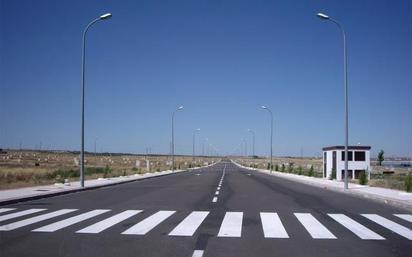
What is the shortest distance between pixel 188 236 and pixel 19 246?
331 cm

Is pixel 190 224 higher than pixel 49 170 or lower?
higher

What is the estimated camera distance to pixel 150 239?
10234 mm

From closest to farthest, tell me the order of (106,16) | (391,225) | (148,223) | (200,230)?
1. (200,230)
2. (148,223)
3. (391,225)
4. (106,16)

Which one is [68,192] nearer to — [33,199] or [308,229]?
[33,199]

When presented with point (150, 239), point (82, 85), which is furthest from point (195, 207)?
point (82, 85)

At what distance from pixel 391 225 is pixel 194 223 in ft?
16.4

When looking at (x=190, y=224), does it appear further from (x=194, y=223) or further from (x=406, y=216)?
(x=406, y=216)

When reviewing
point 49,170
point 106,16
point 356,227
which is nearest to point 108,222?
point 356,227

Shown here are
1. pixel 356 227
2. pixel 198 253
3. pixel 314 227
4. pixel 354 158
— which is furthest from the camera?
pixel 354 158

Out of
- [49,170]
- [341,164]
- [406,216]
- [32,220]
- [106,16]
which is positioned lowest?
[49,170]

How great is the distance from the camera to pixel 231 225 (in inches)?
491

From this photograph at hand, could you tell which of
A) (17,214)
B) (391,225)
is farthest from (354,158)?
(17,214)

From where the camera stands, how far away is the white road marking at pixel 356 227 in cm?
1101

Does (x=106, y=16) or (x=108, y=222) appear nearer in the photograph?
(x=108, y=222)
